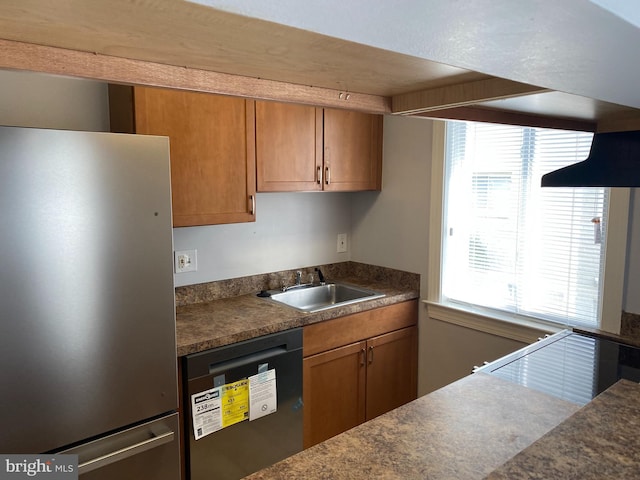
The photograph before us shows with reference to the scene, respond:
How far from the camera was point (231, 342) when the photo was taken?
2.12m

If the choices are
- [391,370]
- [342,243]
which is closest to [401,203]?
[342,243]

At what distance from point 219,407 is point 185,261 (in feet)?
2.66

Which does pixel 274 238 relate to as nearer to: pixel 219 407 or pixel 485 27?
pixel 219 407

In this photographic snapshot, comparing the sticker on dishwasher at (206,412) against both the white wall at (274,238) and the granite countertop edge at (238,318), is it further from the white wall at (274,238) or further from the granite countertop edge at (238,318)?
the white wall at (274,238)

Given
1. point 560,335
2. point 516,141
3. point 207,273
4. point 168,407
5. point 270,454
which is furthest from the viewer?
point 207,273

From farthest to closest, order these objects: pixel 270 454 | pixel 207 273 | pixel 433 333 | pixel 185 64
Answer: pixel 433 333 < pixel 207 273 < pixel 270 454 < pixel 185 64

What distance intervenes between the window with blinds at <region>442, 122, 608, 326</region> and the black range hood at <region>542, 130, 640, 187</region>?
1.03 m

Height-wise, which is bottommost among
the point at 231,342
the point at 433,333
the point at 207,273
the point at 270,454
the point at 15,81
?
the point at 270,454

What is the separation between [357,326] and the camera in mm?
2660

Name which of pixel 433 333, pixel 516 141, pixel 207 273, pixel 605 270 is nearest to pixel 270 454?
pixel 207 273

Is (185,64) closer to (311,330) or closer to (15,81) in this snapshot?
(15,81)

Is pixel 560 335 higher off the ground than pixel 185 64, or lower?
lower

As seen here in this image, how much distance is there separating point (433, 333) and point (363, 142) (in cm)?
123

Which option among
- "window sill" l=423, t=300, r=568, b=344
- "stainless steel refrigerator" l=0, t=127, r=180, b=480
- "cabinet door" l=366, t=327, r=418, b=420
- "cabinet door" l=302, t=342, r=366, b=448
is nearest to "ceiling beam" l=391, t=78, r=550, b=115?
"stainless steel refrigerator" l=0, t=127, r=180, b=480
